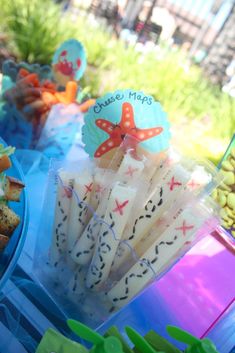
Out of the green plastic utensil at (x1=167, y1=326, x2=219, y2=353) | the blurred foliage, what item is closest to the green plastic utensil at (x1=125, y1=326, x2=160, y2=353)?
the green plastic utensil at (x1=167, y1=326, x2=219, y2=353)

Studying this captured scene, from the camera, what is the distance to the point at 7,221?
469 mm

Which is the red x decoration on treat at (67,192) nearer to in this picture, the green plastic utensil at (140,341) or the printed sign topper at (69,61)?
the green plastic utensil at (140,341)

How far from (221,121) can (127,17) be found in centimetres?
495

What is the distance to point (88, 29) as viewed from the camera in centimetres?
346

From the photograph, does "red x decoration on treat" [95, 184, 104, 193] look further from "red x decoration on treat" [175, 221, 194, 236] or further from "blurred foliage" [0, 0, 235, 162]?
"blurred foliage" [0, 0, 235, 162]

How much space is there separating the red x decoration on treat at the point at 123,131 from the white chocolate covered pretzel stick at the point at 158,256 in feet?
0.44

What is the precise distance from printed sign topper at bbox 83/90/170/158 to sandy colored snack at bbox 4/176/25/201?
0.12m

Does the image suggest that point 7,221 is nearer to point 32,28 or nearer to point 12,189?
point 12,189

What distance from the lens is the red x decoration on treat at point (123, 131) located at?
0.51 metres

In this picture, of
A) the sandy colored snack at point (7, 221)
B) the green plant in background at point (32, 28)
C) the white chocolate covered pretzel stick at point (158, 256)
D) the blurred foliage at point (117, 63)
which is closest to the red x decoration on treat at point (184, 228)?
the white chocolate covered pretzel stick at point (158, 256)

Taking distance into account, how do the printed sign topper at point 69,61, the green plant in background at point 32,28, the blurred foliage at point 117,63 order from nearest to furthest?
the printed sign topper at point 69,61 < the blurred foliage at point 117,63 < the green plant in background at point 32,28

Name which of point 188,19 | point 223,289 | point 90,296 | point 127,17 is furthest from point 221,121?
point 188,19

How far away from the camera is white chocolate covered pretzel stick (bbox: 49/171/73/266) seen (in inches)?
18.6

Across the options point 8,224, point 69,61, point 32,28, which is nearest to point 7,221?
point 8,224
